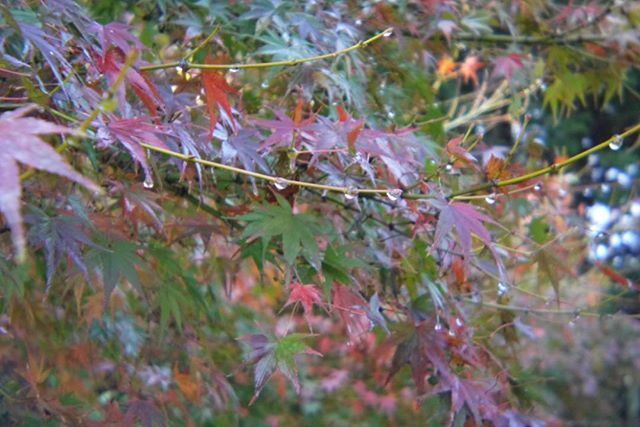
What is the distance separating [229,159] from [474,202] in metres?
0.55

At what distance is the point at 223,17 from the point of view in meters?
2.04

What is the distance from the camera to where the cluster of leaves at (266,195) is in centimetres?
147

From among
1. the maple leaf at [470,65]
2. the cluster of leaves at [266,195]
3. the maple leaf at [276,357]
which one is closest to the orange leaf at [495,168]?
the cluster of leaves at [266,195]

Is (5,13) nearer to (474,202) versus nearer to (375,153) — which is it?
(375,153)

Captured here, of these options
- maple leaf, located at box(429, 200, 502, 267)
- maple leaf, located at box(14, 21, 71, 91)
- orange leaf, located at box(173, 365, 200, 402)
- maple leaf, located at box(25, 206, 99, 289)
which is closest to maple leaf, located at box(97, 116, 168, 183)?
maple leaf, located at box(14, 21, 71, 91)

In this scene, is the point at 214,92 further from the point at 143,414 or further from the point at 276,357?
the point at 143,414

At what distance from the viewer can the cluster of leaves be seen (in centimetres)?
147

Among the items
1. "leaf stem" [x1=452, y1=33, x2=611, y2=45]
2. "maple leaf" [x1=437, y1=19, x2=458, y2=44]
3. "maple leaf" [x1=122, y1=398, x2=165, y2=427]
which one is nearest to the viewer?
"maple leaf" [x1=122, y1=398, x2=165, y2=427]

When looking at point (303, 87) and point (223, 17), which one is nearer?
point (303, 87)

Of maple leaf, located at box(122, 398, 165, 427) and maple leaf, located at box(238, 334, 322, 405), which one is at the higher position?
maple leaf, located at box(238, 334, 322, 405)

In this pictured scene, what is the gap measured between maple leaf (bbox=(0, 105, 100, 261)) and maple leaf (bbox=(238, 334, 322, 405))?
2.36ft

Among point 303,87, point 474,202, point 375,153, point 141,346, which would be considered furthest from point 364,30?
point 141,346

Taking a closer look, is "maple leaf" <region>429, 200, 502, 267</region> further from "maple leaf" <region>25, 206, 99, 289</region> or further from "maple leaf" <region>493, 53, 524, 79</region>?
"maple leaf" <region>493, 53, 524, 79</region>

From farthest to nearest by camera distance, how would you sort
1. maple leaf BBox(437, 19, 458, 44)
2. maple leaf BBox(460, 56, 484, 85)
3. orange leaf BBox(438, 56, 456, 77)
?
1. maple leaf BBox(460, 56, 484, 85)
2. orange leaf BBox(438, 56, 456, 77)
3. maple leaf BBox(437, 19, 458, 44)
